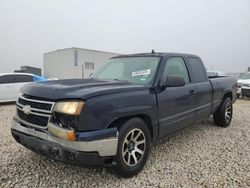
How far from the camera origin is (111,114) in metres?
2.71

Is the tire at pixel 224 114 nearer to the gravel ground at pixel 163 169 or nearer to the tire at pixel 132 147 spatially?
the gravel ground at pixel 163 169

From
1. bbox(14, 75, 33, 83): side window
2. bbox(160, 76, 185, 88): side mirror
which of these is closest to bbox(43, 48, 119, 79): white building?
bbox(14, 75, 33, 83): side window

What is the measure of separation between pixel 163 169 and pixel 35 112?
197cm

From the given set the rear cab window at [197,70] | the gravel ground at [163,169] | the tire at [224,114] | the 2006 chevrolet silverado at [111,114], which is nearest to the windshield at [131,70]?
the 2006 chevrolet silverado at [111,114]

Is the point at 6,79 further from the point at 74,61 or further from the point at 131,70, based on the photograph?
the point at 74,61

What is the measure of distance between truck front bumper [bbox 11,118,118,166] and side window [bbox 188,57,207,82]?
2540 mm

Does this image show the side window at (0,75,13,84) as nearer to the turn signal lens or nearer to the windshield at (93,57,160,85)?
the windshield at (93,57,160,85)

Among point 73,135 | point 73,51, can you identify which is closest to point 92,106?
point 73,135

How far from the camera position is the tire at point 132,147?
285 centimetres

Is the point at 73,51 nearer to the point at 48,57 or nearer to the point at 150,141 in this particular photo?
the point at 48,57

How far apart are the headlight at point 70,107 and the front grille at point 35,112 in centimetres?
12

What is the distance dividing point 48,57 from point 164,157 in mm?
29503

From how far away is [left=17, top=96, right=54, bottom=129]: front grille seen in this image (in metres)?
2.67

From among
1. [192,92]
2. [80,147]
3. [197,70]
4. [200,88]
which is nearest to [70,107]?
[80,147]
